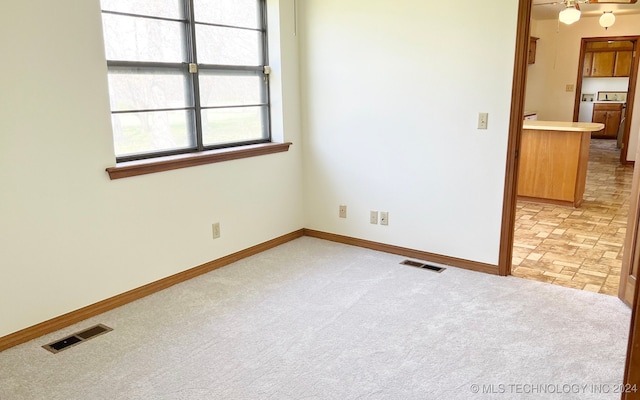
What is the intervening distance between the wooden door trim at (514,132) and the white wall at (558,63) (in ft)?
20.4

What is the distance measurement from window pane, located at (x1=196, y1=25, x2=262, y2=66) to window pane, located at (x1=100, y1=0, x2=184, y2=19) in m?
0.20

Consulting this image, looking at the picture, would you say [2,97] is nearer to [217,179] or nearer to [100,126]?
[100,126]

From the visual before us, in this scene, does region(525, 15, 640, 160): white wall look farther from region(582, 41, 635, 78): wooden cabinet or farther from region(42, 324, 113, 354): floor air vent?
region(42, 324, 113, 354): floor air vent

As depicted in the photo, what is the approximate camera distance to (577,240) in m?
4.38

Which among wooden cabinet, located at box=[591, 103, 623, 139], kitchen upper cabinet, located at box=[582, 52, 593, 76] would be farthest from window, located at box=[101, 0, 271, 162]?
wooden cabinet, located at box=[591, 103, 623, 139]

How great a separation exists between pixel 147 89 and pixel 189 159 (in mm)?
536

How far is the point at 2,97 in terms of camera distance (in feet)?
7.97

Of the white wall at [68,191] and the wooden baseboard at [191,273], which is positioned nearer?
the white wall at [68,191]

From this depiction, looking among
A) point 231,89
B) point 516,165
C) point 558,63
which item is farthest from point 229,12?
point 558,63

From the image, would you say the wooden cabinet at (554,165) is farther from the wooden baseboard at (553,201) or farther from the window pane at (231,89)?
the window pane at (231,89)

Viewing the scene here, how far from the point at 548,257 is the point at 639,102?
18.9 ft

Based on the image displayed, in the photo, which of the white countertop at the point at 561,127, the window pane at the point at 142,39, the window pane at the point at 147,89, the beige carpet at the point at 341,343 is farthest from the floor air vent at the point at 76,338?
the white countertop at the point at 561,127

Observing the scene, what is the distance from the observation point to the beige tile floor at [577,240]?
11.7 ft

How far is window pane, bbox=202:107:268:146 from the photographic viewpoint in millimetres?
3695
